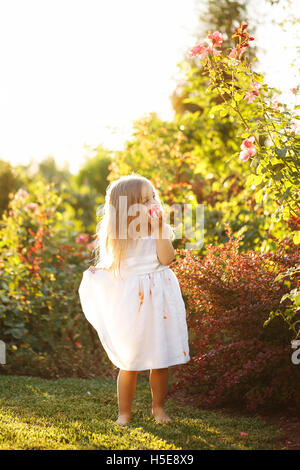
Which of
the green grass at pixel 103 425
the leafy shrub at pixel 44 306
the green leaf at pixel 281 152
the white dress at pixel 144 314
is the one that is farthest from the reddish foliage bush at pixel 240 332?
the leafy shrub at pixel 44 306

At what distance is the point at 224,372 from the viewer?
3830 millimetres

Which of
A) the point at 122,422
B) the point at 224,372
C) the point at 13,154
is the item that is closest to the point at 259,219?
the point at 224,372

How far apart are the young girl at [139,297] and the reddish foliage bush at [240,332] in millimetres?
374

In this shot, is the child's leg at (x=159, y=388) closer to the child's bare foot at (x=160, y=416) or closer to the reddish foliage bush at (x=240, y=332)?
the child's bare foot at (x=160, y=416)

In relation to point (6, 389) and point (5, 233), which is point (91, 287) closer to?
point (6, 389)

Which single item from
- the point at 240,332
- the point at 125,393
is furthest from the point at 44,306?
the point at 240,332

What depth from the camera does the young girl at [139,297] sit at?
11.0 ft

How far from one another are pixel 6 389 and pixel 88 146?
149 inches

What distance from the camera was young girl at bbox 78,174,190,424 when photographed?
3.35 m

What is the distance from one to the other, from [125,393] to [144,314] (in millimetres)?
499

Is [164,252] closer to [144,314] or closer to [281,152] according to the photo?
[144,314]

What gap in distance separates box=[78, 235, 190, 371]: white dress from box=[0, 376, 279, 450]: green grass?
1.28ft

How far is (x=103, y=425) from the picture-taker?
326cm

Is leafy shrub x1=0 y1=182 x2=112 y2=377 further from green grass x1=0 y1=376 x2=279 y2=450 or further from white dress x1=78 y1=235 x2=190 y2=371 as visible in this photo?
white dress x1=78 y1=235 x2=190 y2=371
